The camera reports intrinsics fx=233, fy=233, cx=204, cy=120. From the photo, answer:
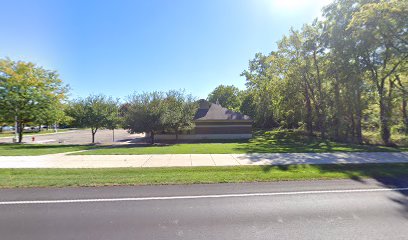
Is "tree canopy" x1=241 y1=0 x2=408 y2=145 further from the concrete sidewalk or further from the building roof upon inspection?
the concrete sidewalk

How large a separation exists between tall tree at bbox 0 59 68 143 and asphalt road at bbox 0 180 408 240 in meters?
17.8

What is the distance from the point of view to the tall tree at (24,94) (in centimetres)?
2002

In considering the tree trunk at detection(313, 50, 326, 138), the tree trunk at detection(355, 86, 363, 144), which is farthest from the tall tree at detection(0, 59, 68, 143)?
the tree trunk at detection(355, 86, 363, 144)

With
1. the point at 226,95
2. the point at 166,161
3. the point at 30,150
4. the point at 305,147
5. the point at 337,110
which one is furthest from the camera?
the point at 226,95

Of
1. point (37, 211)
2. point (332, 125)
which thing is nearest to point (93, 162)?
point (37, 211)

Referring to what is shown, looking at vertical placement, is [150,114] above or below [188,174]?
above

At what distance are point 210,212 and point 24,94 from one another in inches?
883

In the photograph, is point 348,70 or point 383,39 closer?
point 383,39

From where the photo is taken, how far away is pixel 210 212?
4867mm

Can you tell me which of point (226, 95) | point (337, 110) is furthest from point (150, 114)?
point (226, 95)

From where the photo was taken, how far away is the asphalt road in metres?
3.95

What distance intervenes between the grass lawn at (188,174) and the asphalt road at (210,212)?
0.59 metres

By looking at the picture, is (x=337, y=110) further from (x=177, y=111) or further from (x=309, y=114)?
(x=177, y=111)

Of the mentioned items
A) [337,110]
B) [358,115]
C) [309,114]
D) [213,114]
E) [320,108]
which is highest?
[320,108]
